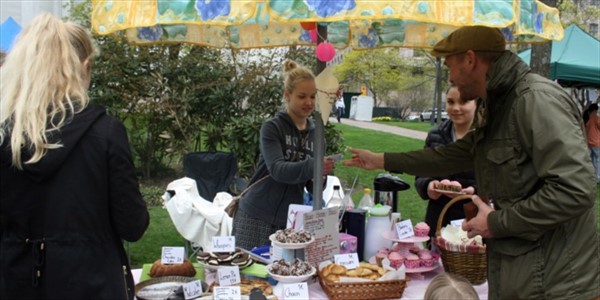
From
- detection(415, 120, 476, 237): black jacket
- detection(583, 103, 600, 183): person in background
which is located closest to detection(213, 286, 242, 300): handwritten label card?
detection(415, 120, 476, 237): black jacket

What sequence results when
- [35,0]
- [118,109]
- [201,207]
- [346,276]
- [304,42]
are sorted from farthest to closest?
[35,0] < [118,109] < [201,207] < [304,42] < [346,276]

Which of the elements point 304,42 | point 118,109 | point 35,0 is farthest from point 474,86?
point 35,0

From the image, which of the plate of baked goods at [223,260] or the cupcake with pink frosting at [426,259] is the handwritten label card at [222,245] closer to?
the plate of baked goods at [223,260]

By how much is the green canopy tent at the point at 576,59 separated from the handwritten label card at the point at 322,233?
658 centimetres

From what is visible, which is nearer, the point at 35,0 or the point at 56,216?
the point at 56,216

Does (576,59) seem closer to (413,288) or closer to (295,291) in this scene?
(413,288)

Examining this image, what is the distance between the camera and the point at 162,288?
206cm

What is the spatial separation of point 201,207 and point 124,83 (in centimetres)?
342

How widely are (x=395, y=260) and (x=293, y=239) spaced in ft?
1.49

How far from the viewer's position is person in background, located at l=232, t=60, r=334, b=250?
276 cm

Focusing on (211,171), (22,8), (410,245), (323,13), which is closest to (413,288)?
(410,245)

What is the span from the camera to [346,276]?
2.05 metres

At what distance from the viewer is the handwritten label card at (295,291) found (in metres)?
1.98

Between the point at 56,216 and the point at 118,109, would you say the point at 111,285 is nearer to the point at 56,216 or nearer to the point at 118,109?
the point at 56,216
